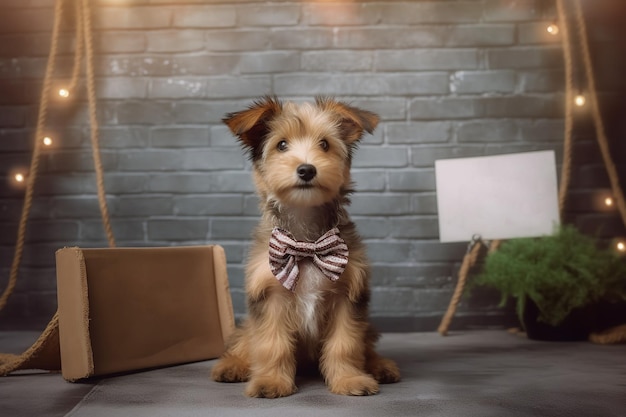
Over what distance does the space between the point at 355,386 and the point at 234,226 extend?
1793 millimetres

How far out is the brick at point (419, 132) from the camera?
145 inches

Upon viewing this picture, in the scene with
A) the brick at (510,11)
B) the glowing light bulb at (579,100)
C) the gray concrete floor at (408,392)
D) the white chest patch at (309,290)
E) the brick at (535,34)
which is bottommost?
the gray concrete floor at (408,392)

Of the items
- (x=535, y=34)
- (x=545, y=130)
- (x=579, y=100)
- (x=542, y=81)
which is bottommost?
(x=545, y=130)

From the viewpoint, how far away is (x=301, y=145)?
2158mm

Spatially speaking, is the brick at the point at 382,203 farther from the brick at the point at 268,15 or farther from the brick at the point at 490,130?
the brick at the point at 268,15

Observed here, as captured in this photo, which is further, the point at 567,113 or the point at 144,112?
the point at 144,112

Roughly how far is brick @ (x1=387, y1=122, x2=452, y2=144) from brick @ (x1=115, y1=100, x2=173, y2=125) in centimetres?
132

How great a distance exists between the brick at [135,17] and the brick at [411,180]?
1619 millimetres

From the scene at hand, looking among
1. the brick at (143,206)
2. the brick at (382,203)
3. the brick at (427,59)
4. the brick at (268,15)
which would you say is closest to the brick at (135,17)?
the brick at (268,15)

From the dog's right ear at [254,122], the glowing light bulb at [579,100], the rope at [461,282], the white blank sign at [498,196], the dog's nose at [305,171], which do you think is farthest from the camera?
the glowing light bulb at [579,100]

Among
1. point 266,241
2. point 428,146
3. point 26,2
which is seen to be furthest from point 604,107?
point 26,2

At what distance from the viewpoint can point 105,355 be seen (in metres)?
2.39

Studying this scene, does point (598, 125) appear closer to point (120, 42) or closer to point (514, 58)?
point (514, 58)

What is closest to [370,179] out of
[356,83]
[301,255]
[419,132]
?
[419,132]
